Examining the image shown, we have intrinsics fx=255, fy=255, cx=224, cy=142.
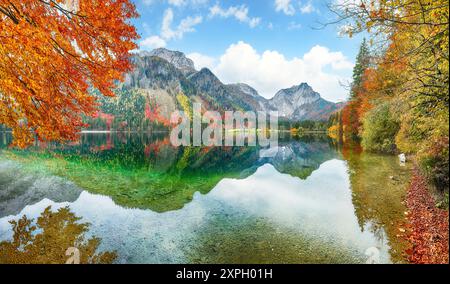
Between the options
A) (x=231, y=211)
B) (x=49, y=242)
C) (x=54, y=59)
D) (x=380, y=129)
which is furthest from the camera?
(x=380, y=129)

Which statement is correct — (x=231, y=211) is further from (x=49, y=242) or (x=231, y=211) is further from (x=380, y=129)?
(x=380, y=129)

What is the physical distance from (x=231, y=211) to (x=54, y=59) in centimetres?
1004

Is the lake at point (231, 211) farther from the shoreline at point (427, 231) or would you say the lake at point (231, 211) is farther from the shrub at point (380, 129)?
the shrub at point (380, 129)

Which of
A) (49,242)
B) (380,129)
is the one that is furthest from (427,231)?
(380,129)

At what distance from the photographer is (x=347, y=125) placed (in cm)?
6481

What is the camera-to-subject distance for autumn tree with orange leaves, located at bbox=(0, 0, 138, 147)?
7145 mm

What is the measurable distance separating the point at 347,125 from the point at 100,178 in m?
60.2

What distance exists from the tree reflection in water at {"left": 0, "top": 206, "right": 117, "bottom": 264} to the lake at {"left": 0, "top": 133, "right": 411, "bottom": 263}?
42 cm

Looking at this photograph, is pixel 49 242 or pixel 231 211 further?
pixel 231 211

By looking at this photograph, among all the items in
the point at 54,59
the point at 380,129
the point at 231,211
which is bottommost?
the point at 231,211

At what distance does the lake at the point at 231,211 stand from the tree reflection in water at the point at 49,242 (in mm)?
419

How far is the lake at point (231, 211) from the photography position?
28.7ft

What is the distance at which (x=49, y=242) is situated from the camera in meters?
9.25

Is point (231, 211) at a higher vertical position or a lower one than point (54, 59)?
lower
